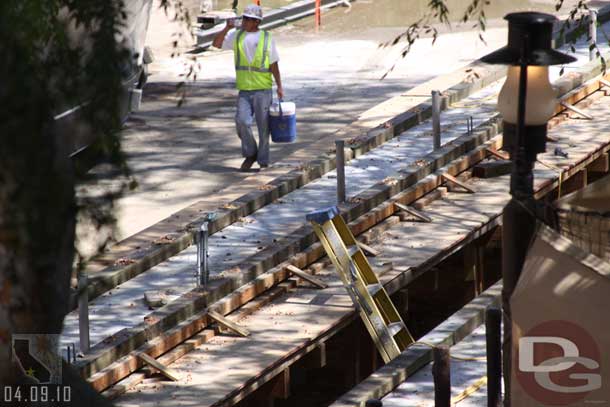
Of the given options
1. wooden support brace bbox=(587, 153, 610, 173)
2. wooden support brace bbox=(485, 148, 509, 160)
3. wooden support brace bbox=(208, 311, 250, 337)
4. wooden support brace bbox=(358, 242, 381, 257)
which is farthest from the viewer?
wooden support brace bbox=(587, 153, 610, 173)

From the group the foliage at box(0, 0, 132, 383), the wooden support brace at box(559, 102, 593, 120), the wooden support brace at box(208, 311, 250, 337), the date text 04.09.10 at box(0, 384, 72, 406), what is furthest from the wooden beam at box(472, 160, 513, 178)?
the foliage at box(0, 0, 132, 383)

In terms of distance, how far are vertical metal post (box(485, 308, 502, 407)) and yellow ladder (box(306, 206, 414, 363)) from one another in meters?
2.51

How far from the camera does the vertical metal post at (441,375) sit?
32.6ft

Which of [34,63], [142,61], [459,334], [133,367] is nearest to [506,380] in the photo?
[459,334]

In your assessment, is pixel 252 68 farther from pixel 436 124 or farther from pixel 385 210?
pixel 385 210

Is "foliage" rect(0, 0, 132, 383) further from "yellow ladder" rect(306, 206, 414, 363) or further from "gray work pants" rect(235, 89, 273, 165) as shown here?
"gray work pants" rect(235, 89, 273, 165)

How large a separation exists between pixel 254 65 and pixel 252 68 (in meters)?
0.05

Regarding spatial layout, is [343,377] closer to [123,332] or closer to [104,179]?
[123,332]

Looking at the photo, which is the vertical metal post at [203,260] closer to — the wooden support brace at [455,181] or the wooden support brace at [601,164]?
the wooden support brace at [455,181]

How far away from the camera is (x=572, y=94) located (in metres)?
20.0

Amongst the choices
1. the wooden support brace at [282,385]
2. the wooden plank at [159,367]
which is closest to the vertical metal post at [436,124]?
the wooden support brace at [282,385]

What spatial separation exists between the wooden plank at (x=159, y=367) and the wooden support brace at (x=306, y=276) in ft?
7.36

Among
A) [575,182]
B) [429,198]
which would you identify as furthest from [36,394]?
[575,182]

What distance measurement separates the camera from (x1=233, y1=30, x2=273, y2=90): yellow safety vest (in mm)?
16781
